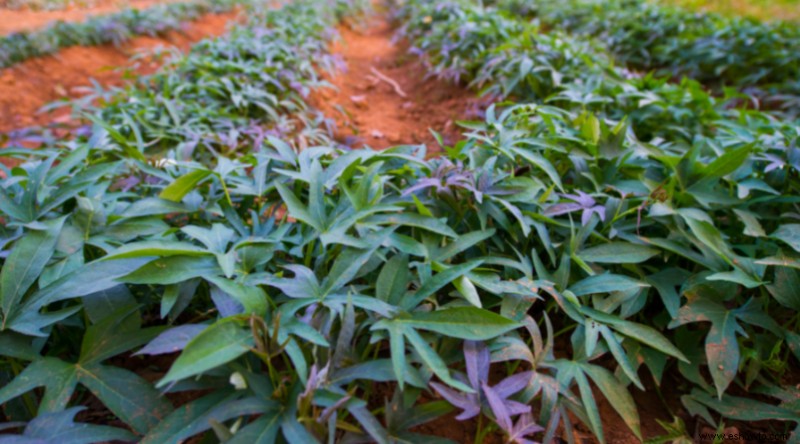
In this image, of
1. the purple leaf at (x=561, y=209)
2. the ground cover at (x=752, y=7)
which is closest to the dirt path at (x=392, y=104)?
the purple leaf at (x=561, y=209)

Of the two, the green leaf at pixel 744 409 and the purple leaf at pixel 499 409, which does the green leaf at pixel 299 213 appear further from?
the green leaf at pixel 744 409

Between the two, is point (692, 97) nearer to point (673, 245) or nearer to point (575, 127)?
point (575, 127)

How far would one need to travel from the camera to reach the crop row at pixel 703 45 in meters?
3.70

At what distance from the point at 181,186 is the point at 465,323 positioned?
913mm

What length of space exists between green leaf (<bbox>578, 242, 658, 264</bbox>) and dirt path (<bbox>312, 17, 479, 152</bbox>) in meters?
1.43

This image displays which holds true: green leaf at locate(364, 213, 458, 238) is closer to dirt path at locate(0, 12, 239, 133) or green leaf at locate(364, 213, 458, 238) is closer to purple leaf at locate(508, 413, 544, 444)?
purple leaf at locate(508, 413, 544, 444)

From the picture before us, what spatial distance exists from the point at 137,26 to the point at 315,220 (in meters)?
5.38

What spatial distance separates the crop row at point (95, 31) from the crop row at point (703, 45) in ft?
14.8

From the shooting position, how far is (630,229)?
4.64 feet

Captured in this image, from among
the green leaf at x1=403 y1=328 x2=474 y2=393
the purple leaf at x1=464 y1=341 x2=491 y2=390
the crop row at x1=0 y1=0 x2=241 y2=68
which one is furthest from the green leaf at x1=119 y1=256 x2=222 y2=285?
the crop row at x1=0 y1=0 x2=241 y2=68

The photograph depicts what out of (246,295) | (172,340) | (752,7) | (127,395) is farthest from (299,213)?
(752,7)

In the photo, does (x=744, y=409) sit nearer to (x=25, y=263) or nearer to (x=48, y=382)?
(x=48, y=382)

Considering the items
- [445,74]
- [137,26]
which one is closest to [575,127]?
[445,74]

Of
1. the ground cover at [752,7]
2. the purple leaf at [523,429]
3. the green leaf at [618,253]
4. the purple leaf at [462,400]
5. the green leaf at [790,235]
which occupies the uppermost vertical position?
the ground cover at [752,7]
